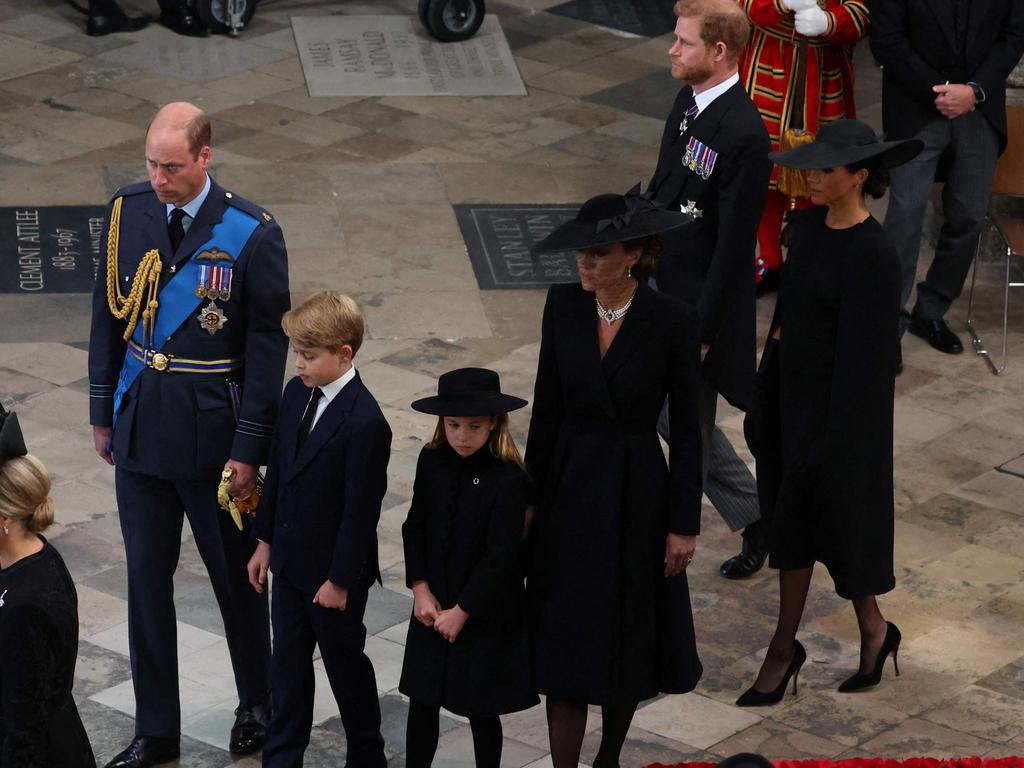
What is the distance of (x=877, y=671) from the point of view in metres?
6.82

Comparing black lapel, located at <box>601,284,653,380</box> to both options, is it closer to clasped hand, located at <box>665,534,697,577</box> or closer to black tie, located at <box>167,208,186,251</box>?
clasped hand, located at <box>665,534,697,577</box>

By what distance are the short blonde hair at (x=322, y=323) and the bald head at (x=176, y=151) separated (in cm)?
55

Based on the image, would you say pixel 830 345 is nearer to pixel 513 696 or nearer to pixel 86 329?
pixel 513 696

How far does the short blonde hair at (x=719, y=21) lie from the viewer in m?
6.93

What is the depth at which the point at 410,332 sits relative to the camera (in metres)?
9.80

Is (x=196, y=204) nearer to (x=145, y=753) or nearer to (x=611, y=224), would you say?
(x=611, y=224)

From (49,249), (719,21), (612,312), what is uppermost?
(719,21)

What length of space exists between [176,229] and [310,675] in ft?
4.50

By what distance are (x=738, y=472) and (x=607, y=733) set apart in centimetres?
191

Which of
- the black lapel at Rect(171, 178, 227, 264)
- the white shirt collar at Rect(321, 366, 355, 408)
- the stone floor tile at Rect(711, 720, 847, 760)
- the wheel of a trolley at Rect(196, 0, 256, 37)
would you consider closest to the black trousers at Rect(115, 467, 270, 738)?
the white shirt collar at Rect(321, 366, 355, 408)

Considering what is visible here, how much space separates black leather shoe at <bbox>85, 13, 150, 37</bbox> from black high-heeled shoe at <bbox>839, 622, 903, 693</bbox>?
28.3ft

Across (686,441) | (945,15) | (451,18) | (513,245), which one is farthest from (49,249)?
(686,441)

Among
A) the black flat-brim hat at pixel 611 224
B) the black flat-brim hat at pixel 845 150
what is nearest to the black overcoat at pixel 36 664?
the black flat-brim hat at pixel 611 224

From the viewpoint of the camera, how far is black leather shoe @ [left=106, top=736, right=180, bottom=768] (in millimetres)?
6215
